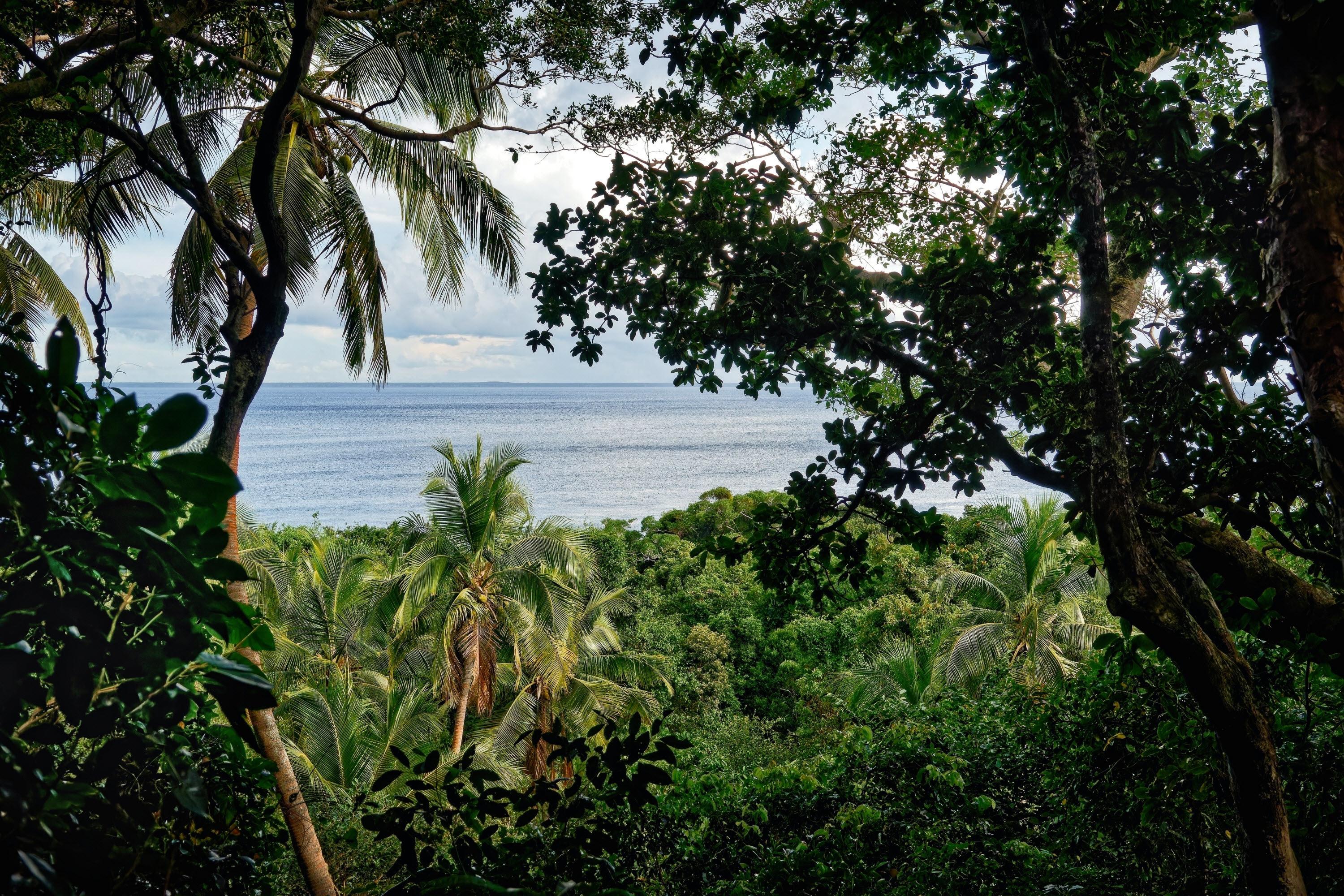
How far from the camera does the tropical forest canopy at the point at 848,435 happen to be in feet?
3.08

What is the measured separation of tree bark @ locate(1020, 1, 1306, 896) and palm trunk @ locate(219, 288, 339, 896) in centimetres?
313

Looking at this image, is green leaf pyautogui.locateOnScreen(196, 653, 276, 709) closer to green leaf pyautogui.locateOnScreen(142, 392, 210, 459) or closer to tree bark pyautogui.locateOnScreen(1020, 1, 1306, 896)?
green leaf pyautogui.locateOnScreen(142, 392, 210, 459)

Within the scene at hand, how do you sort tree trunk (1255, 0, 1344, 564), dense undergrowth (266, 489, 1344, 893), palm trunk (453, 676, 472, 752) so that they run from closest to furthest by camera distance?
1. tree trunk (1255, 0, 1344, 564)
2. dense undergrowth (266, 489, 1344, 893)
3. palm trunk (453, 676, 472, 752)

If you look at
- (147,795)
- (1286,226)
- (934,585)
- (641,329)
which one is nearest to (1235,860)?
(1286,226)

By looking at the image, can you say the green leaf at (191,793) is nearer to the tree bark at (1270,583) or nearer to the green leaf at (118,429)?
the green leaf at (118,429)

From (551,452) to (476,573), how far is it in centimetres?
5372


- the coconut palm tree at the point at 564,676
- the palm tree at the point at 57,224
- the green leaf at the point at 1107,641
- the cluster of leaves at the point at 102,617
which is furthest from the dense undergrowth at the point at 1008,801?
the coconut palm tree at the point at 564,676

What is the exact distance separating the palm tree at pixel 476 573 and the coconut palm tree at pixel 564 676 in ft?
0.75

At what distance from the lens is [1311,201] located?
2.01m

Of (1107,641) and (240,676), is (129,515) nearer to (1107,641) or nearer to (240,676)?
(240,676)

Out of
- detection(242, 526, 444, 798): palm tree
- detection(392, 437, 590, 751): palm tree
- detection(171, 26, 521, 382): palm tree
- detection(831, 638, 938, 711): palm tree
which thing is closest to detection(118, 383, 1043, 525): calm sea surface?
detection(242, 526, 444, 798): palm tree

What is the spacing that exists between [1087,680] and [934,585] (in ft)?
43.2

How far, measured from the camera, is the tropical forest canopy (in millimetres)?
938

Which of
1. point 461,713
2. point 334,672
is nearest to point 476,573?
point 461,713
